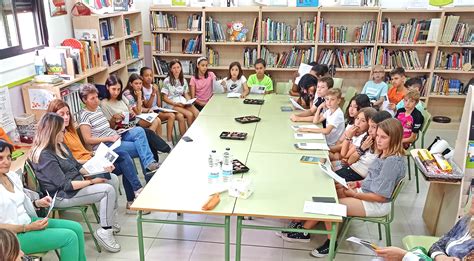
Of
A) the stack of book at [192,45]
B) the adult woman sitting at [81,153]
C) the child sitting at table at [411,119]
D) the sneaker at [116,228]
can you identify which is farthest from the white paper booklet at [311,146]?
the stack of book at [192,45]

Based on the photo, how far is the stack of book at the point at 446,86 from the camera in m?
6.09

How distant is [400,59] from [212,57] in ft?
10.1

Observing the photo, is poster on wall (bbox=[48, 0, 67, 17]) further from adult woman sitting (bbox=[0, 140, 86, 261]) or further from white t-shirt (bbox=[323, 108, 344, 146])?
white t-shirt (bbox=[323, 108, 344, 146])

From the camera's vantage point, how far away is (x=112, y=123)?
4258 mm

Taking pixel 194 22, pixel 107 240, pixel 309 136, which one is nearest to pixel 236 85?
pixel 194 22

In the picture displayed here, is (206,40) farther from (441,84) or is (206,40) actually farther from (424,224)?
(424,224)

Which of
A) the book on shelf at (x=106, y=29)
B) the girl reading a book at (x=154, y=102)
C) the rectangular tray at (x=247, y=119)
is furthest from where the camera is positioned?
the book on shelf at (x=106, y=29)

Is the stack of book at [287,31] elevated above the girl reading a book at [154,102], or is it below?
above

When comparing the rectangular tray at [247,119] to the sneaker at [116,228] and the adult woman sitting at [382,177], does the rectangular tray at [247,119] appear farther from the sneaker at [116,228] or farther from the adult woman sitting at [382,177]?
the sneaker at [116,228]

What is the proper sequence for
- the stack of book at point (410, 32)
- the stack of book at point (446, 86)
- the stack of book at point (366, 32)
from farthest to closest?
the stack of book at point (446, 86), the stack of book at point (366, 32), the stack of book at point (410, 32)

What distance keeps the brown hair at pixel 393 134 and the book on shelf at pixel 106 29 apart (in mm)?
3957

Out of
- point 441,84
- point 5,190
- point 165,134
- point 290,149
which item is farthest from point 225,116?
point 441,84

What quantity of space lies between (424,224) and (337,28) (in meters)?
3.56

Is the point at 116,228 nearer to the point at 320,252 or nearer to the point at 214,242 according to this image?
the point at 214,242
